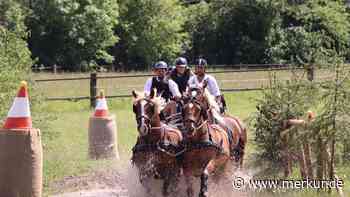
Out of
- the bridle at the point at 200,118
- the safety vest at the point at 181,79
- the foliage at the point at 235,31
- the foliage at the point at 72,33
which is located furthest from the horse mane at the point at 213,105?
the foliage at the point at 235,31

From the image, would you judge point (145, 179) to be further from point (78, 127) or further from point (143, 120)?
point (78, 127)

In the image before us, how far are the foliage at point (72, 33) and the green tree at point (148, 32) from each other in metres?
3.45

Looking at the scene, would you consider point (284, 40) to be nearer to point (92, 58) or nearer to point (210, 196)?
point (92, 58)

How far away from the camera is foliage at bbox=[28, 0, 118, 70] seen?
4672cm

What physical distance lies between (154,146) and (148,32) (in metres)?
43.7

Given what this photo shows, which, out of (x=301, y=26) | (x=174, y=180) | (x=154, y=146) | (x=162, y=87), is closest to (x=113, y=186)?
(x=162, y=87)

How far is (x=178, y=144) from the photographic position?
28.3ft

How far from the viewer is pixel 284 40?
4984 centimetres

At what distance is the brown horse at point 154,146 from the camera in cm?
835

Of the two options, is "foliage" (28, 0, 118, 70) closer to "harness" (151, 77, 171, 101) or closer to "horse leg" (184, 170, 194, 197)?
"harness" (151, 77, 171, 101)

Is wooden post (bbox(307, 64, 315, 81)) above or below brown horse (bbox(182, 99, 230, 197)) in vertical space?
above

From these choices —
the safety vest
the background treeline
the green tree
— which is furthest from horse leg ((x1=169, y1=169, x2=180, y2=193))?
the green tree

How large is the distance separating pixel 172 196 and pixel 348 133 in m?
2.38

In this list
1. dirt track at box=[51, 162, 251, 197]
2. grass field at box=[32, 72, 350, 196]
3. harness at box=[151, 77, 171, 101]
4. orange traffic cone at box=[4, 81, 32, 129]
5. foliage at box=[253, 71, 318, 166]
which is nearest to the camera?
orange traffic cone at box=[4, 81, 32, 129]
